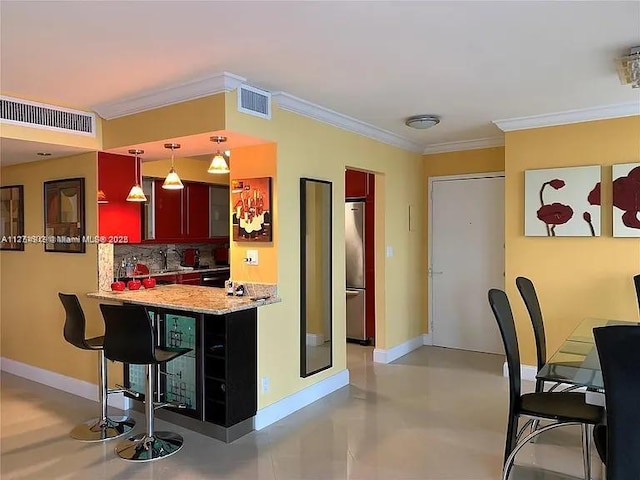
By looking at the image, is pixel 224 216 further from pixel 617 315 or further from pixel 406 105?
pixel 617 315

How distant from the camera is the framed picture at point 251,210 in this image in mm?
3666

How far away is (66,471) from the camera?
115 inches

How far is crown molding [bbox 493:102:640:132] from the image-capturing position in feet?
13.1

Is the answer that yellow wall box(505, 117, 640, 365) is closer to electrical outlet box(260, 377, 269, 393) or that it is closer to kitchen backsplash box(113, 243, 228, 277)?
electrical outlet box(260, 377, 269, 393)

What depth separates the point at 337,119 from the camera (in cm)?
423

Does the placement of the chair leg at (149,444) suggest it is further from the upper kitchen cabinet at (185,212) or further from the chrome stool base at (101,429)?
the upper kitchen cabinet at (185,212)

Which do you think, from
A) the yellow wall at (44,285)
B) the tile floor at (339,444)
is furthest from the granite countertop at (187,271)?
the tile floor at (339,444)

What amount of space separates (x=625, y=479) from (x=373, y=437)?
68.5 inches

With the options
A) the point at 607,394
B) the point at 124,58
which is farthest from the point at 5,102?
the point at 607,394

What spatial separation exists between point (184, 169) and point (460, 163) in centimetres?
343

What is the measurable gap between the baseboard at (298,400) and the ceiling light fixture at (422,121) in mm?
2320

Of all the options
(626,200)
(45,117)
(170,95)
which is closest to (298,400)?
(170,95)

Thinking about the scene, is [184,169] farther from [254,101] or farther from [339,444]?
[339,444]

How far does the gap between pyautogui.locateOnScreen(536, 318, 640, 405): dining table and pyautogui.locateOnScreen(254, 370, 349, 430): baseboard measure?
192cm
